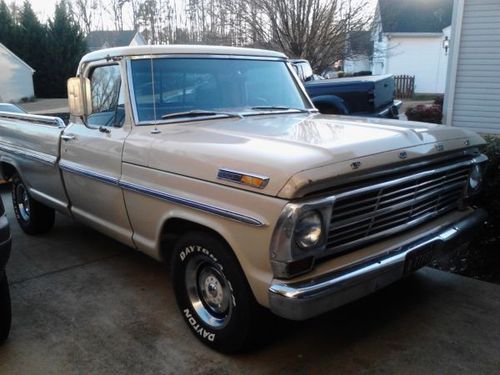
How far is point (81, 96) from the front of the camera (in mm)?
4164

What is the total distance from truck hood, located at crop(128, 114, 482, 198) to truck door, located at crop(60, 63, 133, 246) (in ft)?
0.99

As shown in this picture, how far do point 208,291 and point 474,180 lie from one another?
2.22m

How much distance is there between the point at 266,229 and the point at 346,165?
57 centimetres

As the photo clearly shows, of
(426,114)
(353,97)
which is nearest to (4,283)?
(353,97)

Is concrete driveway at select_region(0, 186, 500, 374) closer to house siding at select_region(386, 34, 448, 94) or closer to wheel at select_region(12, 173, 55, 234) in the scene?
wheel at select_region(12, 173, 55, 234)

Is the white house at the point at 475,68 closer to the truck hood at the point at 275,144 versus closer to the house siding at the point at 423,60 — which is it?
the truck hood at the point at 275,144

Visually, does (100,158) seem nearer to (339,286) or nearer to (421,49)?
(339,286)

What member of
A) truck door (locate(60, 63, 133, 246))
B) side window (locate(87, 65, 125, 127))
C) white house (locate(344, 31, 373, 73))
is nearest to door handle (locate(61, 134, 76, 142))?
truck door (locate(60, 63, 133, 246))

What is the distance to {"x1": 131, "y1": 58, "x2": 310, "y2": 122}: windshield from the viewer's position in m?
3.85

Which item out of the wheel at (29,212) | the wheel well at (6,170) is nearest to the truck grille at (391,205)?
the wheel at (29,212)

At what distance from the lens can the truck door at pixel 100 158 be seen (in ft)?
12.8

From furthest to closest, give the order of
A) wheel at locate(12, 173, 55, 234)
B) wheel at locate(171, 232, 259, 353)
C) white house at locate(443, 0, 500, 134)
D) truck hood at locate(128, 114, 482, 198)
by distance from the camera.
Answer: white house at locate(443, 0, 500, 134)
wheel at locate(12, 173, 55, 234)
wheel at locate(171, 232, 259, 353)
truck hood at locate(128, 114, 482, 198)

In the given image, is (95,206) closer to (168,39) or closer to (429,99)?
(429,99)

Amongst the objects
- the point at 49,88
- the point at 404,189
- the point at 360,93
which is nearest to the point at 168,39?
the point at 49,88
